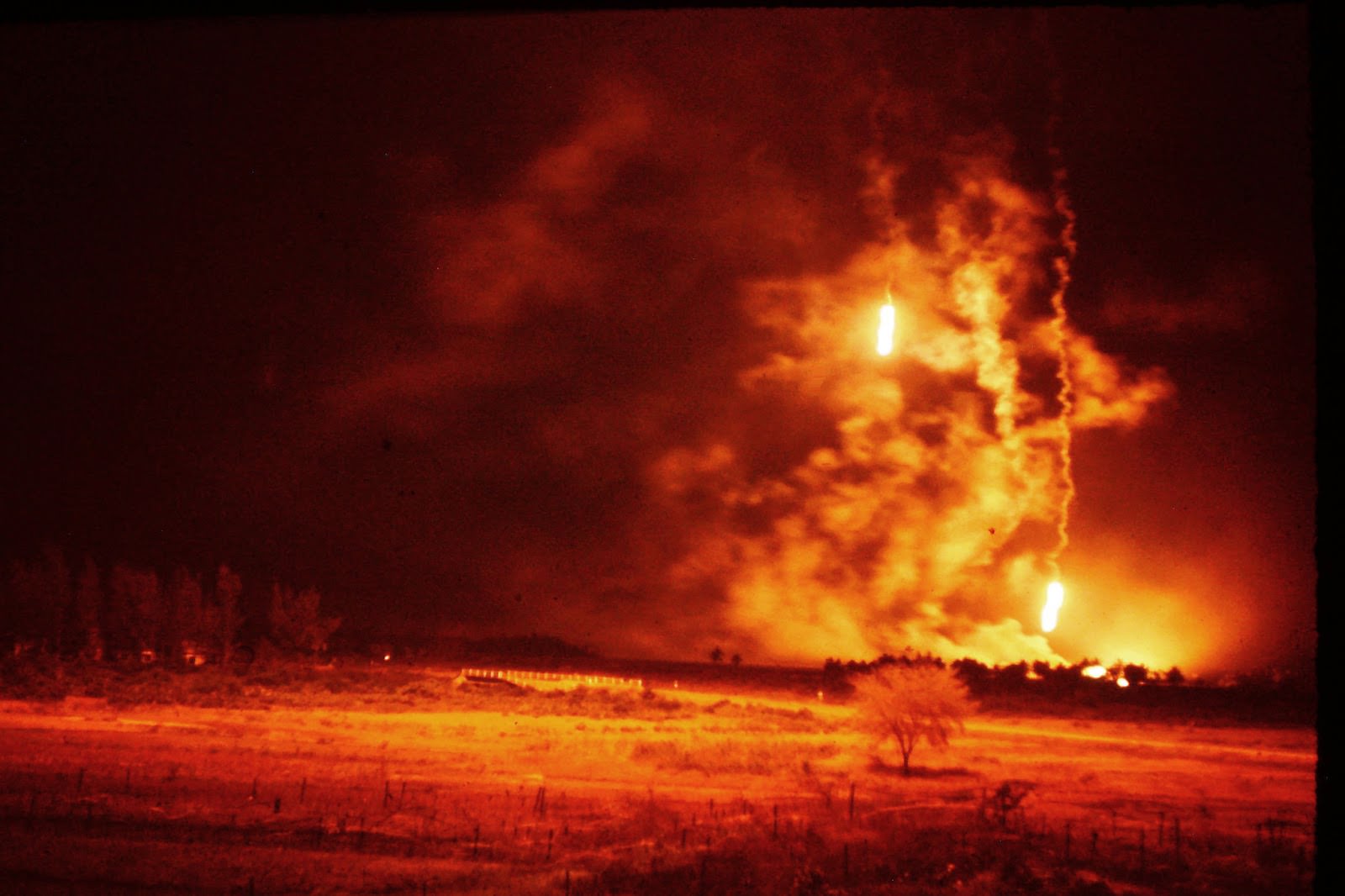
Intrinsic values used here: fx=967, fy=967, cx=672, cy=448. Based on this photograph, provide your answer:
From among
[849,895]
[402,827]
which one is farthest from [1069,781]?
[402,827]

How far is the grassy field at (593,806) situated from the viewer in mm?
13008

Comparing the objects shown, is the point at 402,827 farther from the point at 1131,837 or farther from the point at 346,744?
the point at 1131,837

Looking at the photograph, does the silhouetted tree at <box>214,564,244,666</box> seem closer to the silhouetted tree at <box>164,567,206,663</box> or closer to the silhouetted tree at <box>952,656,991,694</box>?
the silhouetted tree at <box>164,567,206,663</box>

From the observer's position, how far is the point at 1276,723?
1827 inches

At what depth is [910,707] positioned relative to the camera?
99.6 feet

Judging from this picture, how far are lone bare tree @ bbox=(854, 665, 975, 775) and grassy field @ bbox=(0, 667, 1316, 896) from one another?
0.81 meters

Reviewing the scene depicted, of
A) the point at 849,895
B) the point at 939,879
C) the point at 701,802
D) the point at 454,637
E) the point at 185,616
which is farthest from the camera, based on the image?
the point at 454,637

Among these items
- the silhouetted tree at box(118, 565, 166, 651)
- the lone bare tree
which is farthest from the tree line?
the lone bare tree

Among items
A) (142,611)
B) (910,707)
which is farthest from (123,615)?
(910,707)

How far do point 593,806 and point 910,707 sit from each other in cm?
1468

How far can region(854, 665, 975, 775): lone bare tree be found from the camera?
29.9 metres

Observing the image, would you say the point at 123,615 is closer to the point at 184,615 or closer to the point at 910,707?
the point at 184,615

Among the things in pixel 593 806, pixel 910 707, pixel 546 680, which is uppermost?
pixel 910 707

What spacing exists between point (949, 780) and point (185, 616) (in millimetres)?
54724
